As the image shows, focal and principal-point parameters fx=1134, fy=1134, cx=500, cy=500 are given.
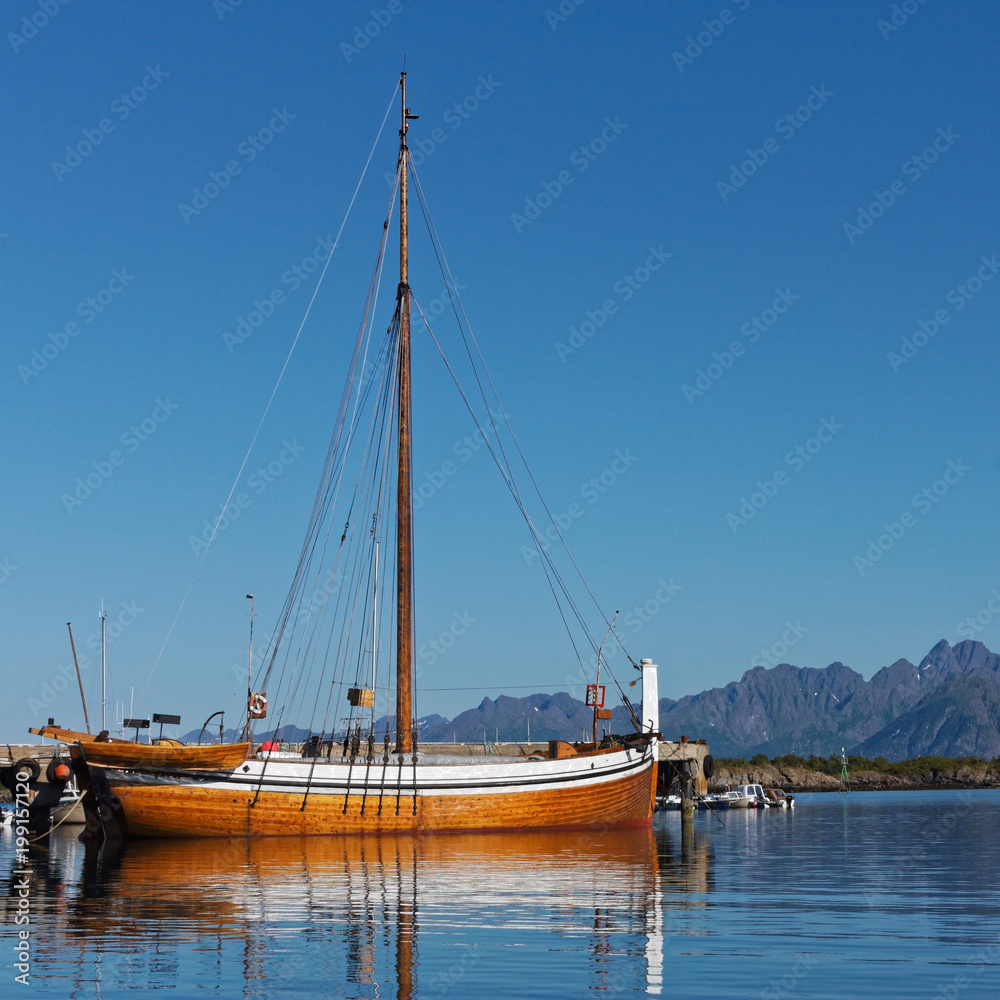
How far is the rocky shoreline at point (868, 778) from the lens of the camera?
162500 millimetres

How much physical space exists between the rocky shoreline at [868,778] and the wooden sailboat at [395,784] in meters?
113

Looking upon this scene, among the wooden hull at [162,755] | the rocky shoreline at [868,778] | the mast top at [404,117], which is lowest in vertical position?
the rocky shoreline at [868,778]

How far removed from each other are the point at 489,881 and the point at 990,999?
15372mm

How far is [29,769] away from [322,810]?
66.2ft

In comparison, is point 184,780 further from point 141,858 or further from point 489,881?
point 489,881

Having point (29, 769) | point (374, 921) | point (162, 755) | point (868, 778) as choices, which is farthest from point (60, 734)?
point (868, 778)

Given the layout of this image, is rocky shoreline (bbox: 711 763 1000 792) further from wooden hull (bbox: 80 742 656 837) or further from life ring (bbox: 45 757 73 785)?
wooden hull (bbox: 80 742 656 837)

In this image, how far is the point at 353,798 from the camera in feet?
140

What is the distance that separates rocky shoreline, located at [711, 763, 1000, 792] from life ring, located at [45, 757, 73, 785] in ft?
368

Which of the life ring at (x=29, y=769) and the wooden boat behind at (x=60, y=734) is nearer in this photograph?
the wooden boat behind at (x=60, y=734)

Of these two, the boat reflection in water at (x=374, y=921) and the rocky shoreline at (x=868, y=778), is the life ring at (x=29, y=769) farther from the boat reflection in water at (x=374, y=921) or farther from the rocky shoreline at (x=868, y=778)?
the rocky shoreline at (x=868, y=778)

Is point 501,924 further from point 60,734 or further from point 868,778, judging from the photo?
point 868,778

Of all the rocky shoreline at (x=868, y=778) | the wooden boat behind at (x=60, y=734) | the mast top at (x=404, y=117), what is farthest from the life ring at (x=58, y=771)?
the rocky shoreline at (x=868, y=778)

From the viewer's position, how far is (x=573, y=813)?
47.2 metres
